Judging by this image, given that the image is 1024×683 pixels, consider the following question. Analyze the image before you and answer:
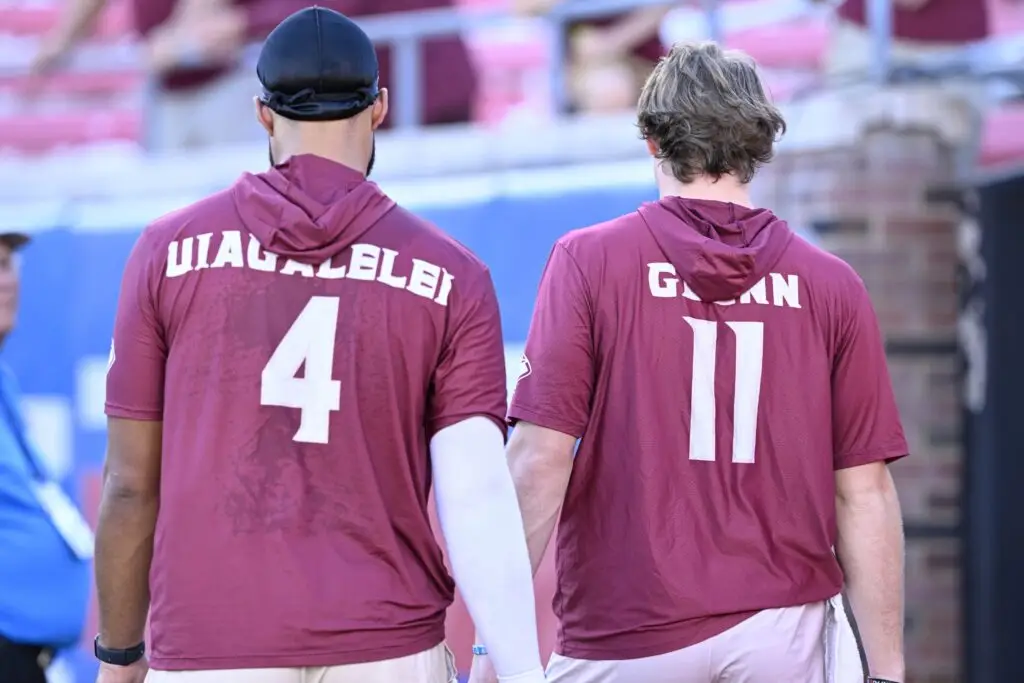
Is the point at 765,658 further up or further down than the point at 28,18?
further down

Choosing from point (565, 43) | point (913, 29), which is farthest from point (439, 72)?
point (913, 29)

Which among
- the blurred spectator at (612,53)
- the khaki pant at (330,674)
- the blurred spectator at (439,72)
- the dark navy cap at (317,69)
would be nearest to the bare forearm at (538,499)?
the khaki pant at (330,674)

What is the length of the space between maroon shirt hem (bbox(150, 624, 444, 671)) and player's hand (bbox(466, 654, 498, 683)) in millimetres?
338

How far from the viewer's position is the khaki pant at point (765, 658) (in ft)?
9.19

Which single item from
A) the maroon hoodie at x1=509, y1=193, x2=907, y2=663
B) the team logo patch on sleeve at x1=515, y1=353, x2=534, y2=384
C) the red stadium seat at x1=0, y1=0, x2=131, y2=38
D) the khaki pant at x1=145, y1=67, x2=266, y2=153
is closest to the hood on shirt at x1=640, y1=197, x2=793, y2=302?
the maroon hoodie at x1=509, y1=193, x2=907, y2=663

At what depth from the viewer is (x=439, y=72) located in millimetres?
6598

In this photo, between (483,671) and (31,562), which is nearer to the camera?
(483,671)

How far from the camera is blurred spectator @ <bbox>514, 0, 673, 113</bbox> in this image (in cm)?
608

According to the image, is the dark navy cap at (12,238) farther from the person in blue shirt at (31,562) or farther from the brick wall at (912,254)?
the brick wall at (912,254)

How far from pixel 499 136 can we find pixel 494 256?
1.74 ft

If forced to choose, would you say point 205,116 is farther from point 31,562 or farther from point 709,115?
point 709,115

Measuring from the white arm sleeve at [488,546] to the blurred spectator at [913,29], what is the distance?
123 inches

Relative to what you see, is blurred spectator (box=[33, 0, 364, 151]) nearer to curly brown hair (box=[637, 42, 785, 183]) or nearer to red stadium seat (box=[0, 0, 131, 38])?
curly brown hair (box=[637, 42, 785, 183])

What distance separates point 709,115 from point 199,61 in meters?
4.16
